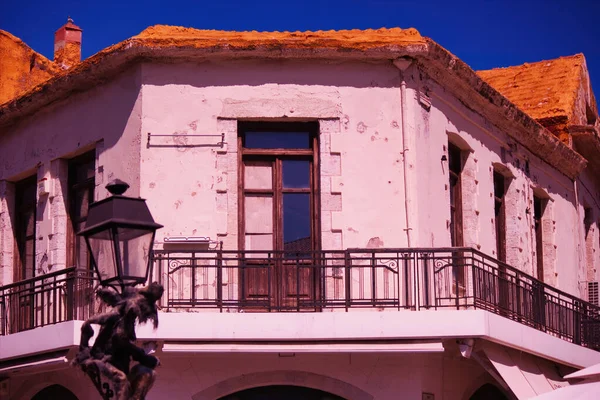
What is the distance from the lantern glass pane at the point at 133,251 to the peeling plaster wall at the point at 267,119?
18.9 ft

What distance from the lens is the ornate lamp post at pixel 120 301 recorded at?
30.4ft

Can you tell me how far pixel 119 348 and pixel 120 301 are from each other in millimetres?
349

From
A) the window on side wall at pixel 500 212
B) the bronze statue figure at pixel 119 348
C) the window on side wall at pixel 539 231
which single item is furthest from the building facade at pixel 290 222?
the bronze statue figure at pixel 119 348

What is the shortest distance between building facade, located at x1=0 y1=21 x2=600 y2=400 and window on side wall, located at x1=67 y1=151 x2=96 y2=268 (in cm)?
3

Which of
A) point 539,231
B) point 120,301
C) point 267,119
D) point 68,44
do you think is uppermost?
point 68,44

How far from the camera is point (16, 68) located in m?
20.4

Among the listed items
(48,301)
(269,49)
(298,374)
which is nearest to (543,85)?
(269,49)

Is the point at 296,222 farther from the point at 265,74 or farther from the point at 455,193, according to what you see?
the point at 455,193

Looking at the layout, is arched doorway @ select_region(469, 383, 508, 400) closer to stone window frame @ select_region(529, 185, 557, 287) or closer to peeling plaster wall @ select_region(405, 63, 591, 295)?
peeling plaster wall @ select_region(405, 63, 591, 295)

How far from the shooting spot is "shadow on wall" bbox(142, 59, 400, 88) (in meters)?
15.9

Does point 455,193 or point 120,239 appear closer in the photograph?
point 120,239

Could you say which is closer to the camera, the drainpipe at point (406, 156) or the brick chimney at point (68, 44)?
the drainpipe at point (406, 156)

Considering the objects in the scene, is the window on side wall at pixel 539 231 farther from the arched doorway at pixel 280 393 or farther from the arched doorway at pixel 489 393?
the arched doorway at pixel 280 393

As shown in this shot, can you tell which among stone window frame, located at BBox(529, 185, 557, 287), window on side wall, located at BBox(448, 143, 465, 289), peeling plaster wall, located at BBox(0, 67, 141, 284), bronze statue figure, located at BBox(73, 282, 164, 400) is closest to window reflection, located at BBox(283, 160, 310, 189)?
peeling plaster wall, located at BBox(0, 67, 141, 284)
